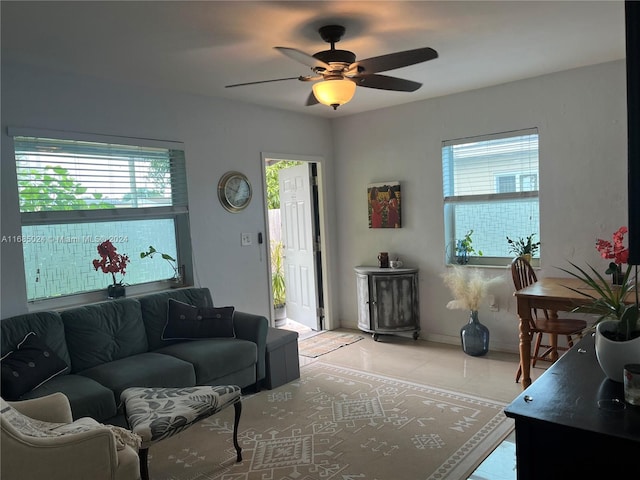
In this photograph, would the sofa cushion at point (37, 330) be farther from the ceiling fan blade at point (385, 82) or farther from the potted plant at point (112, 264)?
the ceiling fan blade at point (385, 82)

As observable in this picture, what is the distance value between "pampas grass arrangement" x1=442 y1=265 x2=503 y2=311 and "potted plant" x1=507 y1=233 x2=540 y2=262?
12.1 inches

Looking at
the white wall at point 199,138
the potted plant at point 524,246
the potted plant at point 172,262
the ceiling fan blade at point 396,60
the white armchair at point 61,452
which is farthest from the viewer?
the potted plant at point 524,246

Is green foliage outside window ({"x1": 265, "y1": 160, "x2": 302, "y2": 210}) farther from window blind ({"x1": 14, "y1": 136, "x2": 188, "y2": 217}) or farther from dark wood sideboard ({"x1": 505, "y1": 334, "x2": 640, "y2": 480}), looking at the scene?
dark wood sideboard ({"x1": 505, "y1": 334, "x2": 640, "y2": 480})

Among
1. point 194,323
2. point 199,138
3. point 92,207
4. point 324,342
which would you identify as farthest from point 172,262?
point 324,342

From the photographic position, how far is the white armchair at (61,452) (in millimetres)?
1928

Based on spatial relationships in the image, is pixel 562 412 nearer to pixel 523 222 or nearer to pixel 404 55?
pixel 404 55

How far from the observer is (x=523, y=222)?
4539mm

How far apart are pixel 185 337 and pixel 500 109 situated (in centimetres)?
348

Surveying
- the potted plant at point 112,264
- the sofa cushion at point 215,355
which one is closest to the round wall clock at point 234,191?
the potted plant at point 112,264

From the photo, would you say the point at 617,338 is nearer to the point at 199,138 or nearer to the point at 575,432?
the point at 575,432

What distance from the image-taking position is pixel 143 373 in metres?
3.15

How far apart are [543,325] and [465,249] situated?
1.27 metres

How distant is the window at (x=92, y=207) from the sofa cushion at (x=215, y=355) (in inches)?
33.9

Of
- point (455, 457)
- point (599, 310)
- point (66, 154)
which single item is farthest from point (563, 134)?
point (66, 154)
